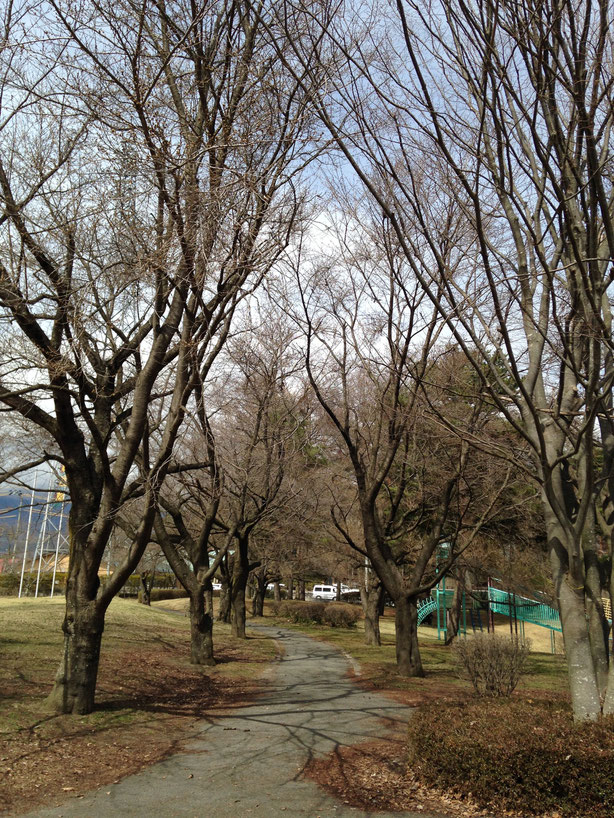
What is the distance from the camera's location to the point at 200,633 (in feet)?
48.1

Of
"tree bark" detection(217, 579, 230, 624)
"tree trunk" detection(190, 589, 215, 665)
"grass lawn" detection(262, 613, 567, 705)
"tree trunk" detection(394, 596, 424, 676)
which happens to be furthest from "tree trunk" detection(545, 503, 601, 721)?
"tree bark" detection(217, 579, 230, 624)

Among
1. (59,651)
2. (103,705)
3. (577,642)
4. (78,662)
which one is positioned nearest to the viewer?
(577,642)

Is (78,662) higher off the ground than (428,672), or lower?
higher

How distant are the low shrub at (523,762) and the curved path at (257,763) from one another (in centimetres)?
70

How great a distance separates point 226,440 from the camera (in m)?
16.1

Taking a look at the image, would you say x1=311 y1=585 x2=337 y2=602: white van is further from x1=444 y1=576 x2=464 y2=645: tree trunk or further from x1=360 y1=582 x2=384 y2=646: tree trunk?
x1=360 y1=582 x2=384 y2=646: tree trunk

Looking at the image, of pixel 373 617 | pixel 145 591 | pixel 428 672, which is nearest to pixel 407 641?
pixel 428 672

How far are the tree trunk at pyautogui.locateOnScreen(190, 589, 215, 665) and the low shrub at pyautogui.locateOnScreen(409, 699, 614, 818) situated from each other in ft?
29.8

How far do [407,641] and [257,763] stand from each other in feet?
26.6

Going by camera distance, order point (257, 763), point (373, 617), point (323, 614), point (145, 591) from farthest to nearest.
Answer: point (145, 591), point (323, 614), point (373, 617), point (257, 763)

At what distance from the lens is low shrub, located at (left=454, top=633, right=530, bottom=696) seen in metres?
9.60

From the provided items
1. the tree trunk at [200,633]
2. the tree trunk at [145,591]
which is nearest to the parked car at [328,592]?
the tree trunk at [145,591]

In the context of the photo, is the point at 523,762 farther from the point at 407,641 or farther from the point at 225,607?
the point at 225,607

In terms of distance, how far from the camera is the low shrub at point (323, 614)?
103 feet
